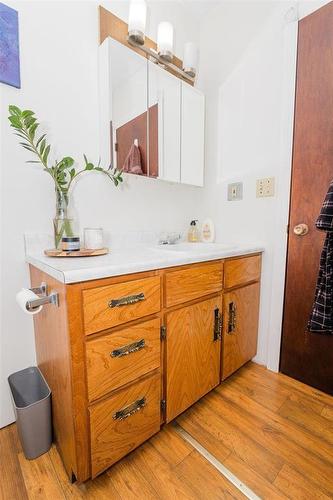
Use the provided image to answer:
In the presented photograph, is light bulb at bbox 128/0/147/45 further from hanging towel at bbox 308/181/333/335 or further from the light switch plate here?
hanging towel at bbox 308/181/333/335

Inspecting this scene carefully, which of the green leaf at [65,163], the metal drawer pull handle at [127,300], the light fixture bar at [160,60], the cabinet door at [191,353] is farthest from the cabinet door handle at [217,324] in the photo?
the light fixture bar at [160,60]

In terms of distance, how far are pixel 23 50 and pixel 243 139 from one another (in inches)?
49.2

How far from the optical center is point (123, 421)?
86cm

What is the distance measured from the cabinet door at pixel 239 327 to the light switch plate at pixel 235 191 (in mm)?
600

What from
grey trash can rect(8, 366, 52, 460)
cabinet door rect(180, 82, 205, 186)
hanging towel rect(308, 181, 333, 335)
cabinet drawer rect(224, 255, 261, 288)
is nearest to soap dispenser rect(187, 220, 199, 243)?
cabinet door rect(180, 82, 205, 186)

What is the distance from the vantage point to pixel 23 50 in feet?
3.30

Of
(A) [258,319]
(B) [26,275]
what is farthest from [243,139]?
(B) [26,275]

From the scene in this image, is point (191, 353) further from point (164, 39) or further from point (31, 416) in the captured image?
A: point (164, 39)

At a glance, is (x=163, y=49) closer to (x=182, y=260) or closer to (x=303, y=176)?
(x=303, y=176)

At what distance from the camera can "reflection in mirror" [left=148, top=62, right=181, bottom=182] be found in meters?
1.43

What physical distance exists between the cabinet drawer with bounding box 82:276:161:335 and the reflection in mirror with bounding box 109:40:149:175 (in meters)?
0.77

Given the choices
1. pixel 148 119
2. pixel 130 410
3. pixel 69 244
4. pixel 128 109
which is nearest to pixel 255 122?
pixel 148 119

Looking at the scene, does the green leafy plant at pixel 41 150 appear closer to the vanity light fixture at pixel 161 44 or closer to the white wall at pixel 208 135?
the white wall at pixel 208 135

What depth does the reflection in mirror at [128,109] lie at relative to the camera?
4.03 feet
